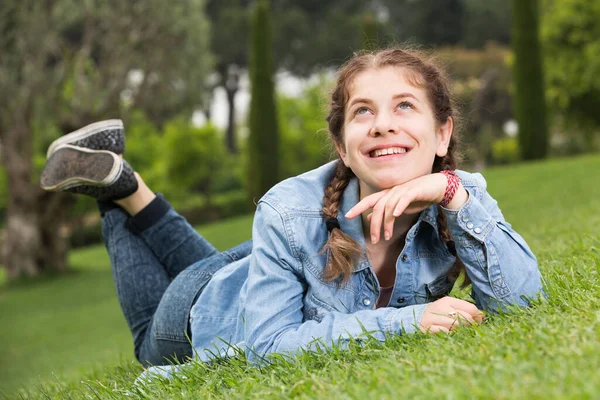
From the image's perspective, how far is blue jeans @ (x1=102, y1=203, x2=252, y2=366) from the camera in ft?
9.96

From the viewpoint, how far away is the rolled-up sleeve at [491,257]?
7.56 ft

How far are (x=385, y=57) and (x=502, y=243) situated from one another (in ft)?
2.60

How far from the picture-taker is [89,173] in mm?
3506

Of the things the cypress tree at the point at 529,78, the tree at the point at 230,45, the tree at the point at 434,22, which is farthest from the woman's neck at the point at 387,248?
the tree at the point at 434,22

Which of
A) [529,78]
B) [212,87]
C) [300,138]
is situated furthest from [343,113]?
[212,87]

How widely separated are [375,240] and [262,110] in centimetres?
1537

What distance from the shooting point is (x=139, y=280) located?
3.43 m

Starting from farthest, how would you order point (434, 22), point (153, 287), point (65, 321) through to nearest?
1. point (434, 22)
2. point (65, 321)
3. point (153, 287)

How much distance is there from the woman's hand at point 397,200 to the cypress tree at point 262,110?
1465 cm

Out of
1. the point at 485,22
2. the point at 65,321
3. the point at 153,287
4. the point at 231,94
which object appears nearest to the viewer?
the point at 153,287

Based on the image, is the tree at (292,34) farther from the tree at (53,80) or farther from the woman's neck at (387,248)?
the woman's neck at (387,248)

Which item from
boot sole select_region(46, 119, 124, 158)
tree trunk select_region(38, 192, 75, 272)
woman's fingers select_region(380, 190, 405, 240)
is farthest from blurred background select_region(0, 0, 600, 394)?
boot sole select_region(46, 119, 124, 158)

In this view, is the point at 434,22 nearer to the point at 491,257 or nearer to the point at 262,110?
the point at 262,110

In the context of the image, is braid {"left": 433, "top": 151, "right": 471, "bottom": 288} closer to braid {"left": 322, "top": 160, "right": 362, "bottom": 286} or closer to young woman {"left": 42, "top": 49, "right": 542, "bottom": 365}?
young woman {"left": 42, "top": 49, "right": 542, "bottom": 365}
